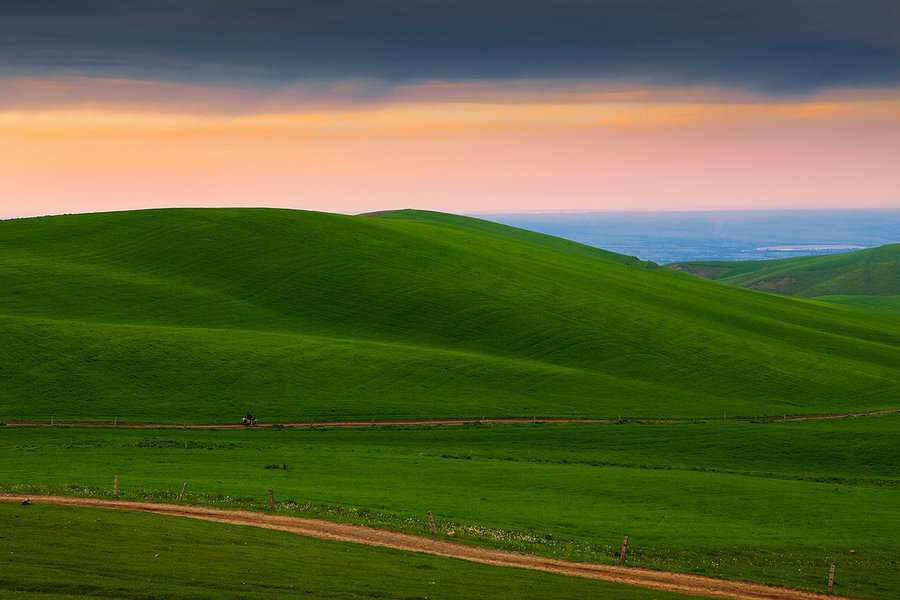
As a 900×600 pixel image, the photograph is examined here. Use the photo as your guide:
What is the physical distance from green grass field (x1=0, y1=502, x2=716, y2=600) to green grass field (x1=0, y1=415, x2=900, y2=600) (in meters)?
4.31

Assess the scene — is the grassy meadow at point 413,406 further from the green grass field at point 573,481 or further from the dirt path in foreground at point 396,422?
the dirt path in foreground at point 396,422

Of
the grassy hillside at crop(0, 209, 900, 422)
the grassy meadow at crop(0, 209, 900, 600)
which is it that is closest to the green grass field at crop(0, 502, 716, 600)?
the grassy meadow at crop(0, 209, 900, 600)

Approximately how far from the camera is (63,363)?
6397 cm

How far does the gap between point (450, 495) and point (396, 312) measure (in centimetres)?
5079

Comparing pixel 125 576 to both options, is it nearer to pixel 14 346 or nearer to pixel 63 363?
pixel 63 363

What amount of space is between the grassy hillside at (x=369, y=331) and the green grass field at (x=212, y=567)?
29399mm

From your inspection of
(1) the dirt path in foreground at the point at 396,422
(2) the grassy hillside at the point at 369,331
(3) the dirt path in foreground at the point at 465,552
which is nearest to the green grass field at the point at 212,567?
(3) the dirt path in foreground at the point at 465,552

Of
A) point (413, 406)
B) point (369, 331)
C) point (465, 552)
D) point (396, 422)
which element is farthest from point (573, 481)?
point (369, 331)

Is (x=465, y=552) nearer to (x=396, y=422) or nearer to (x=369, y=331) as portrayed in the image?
(x=396, y=422)

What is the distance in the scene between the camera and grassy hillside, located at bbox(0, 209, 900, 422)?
62969mm

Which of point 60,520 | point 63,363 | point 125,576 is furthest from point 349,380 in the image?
point 125,576

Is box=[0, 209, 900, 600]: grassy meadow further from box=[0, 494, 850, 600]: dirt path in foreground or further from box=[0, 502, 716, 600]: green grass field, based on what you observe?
box=[0, 494, 850, 600]: dirt path in foreground

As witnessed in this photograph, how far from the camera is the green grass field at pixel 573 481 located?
3300 centimetres

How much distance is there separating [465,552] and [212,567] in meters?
10.5
